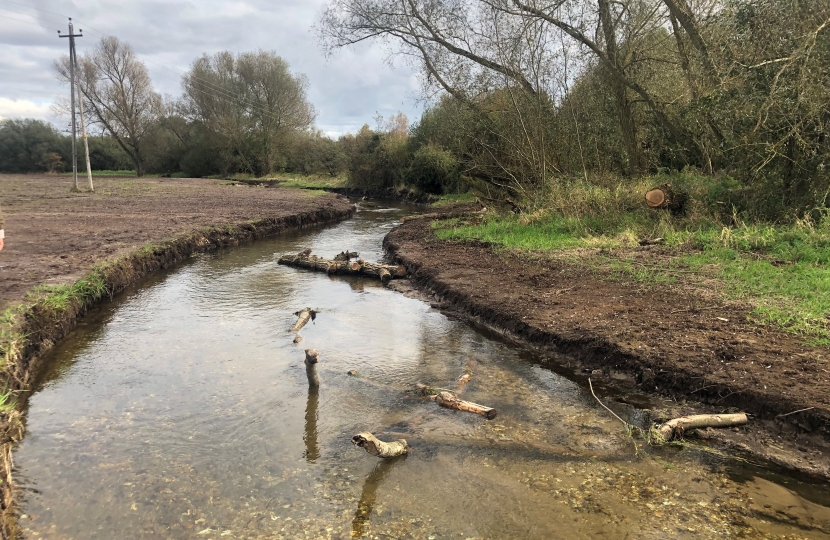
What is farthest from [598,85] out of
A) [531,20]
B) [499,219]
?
[499,219]

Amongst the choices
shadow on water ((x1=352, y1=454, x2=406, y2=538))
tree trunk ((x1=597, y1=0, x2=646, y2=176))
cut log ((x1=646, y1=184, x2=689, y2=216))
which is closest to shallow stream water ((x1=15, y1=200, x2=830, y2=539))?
shadow on water ((x1=352, y1=454, x2=406, y2=538))

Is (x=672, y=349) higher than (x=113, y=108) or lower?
lower

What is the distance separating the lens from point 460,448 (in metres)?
4.44

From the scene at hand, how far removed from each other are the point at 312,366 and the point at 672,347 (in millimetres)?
3950

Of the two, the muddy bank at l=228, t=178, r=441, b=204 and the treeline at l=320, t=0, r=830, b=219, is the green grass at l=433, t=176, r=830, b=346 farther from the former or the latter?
the muddy bank at l=228, t=178, r=441, b=204

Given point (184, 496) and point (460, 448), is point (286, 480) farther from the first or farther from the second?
point (460, 448)

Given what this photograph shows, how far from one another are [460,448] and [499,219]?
38.7 ft

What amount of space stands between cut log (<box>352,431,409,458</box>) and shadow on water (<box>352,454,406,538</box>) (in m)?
0.07

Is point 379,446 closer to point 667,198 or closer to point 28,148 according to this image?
point 667,198

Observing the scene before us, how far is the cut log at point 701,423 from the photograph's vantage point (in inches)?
172

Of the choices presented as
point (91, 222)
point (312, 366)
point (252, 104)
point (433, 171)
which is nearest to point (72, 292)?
point (312, 366)

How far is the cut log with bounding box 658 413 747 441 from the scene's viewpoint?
4367 mm

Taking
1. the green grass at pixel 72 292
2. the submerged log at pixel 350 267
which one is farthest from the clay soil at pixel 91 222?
the submerged log at pixel 350 267

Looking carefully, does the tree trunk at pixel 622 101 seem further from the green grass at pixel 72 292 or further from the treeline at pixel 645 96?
the green grass at pixel 72 292
